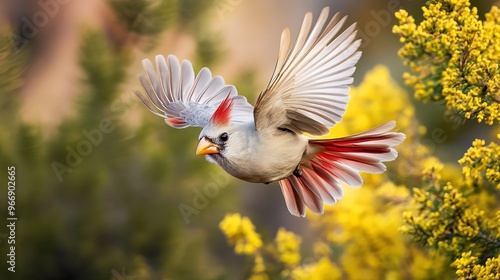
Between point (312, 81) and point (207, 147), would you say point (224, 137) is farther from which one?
point (312, 81)

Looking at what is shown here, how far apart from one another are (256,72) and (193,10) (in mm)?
349

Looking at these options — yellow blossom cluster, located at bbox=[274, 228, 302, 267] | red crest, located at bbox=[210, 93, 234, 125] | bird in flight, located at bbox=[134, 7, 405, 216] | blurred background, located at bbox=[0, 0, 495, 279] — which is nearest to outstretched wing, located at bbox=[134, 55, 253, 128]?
bird in flight, located at bbox=[134, 7, 405, 216]

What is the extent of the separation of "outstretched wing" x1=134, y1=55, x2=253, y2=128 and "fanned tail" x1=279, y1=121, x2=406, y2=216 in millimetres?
213

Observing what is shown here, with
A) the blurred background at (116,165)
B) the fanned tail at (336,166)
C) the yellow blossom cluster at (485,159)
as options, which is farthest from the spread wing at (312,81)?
the blurred background at (116,165)

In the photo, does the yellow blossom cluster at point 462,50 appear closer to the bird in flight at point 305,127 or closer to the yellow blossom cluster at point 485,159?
the yellow blossom cluster at point 485,159

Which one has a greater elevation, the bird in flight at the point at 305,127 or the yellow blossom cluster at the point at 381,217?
the yellow blossom cluster at the point at 381,217

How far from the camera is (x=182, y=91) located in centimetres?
211

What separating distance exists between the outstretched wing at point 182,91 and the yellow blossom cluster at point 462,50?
1.57ft

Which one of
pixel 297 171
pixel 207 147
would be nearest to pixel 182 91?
pixel 297 171

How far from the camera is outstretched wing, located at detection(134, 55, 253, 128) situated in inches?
79.5

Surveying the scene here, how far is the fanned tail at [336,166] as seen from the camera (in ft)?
5.93

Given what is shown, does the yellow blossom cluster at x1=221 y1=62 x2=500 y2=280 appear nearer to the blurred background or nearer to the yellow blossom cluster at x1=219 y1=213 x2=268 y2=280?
the yellow blossom cluster at x1=219 y1=213 x2=268 y2=280

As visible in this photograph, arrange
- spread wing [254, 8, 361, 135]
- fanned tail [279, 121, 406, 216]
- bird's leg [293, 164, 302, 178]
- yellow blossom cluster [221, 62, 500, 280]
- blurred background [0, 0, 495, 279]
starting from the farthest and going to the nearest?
blurred background [0, 0, 495, 279] → yellow blossom cluster [221, 62, 500, 280] → bird's leg [293, 164, 302, 178] → fanned tail [279, 121, 406, 216] → spread wing [254, 8, 361, 135]

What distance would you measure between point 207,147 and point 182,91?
1.63 ft
